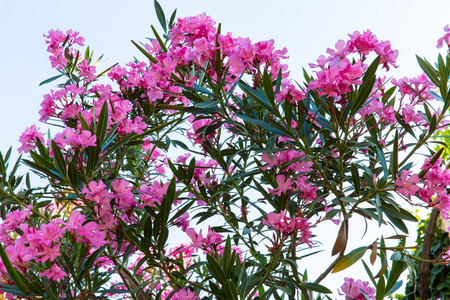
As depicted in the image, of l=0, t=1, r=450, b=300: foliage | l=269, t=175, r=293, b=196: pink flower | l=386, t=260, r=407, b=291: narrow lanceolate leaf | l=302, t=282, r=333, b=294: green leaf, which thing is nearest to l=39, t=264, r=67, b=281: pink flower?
l=0, t=1, r=450, b=300: foliage

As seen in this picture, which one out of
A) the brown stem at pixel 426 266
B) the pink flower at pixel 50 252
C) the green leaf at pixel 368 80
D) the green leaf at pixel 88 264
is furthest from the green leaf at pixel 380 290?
the brown stem at pixel 426 266

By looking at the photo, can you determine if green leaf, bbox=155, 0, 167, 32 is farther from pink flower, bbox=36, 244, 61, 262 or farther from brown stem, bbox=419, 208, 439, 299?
brown stem, bbox=419, 208, 439, 299

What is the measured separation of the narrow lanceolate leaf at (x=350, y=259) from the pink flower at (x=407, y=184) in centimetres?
27

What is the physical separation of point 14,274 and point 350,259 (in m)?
1.06

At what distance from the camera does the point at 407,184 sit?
50.8 inches

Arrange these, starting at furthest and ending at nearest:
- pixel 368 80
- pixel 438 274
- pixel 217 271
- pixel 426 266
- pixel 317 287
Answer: pixel 438 274 → pixel 426 266 → pixel 317 287 → pixel 217 271 → pixel 368 80

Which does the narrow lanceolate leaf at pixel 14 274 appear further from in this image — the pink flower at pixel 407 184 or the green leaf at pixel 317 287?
the pink flower at pixel 407 184

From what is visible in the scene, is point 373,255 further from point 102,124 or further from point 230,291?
point 102,124

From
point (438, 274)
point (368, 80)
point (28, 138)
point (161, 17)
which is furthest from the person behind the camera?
point (438, 274)

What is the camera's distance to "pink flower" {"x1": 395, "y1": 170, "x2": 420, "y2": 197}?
4.19ft

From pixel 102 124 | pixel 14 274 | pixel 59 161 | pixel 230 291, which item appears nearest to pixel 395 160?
pixel 230 291

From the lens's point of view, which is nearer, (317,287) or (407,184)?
(407,184)

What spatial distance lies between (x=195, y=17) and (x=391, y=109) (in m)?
0.80

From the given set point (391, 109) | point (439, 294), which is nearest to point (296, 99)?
point (391, 109)
